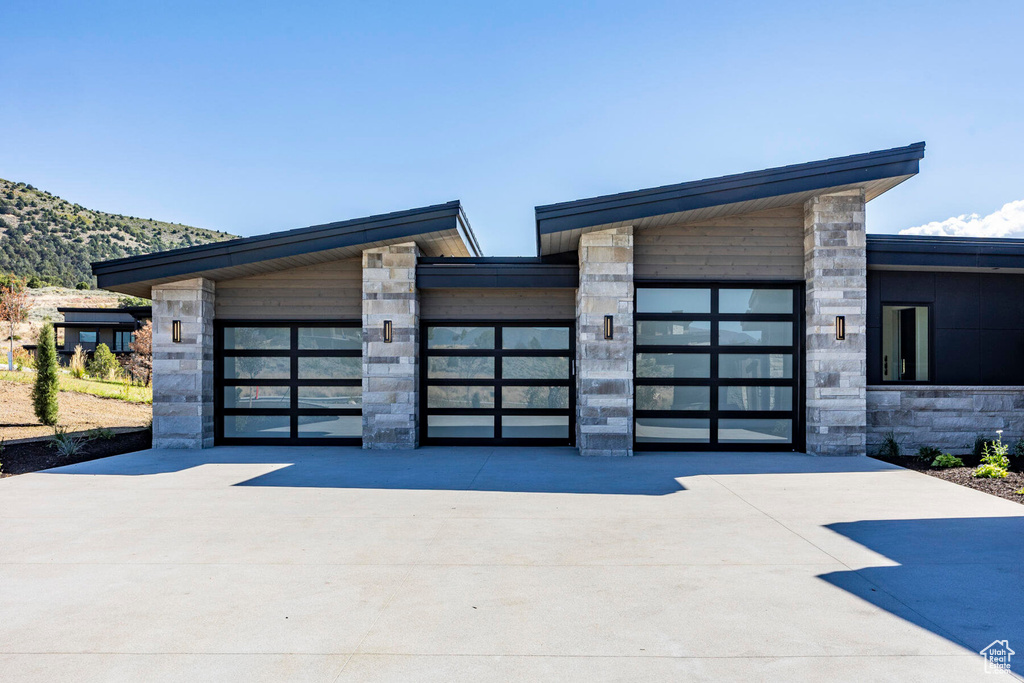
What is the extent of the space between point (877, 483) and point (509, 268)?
6.65m

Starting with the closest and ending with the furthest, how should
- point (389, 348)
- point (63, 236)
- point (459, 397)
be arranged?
point (389, 348), point (459, 397), point (63, 236)

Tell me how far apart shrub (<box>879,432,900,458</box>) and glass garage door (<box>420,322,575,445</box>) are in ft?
17.6

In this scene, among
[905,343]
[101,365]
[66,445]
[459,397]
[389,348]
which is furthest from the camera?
[101,365]

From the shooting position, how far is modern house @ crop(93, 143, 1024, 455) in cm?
1062

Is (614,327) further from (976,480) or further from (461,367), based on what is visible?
(976,480)

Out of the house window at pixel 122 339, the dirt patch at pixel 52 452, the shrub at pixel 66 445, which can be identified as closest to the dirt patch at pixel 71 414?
the dirt patch at pixel 52 452

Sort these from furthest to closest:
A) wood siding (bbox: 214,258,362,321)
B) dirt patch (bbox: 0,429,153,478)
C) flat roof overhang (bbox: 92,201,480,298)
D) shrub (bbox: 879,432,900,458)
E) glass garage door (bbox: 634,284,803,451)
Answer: wood siding (bbox: 214,258,362,321) → glass garage door (bbox: 634,284,803,451) → flat roof overhang (bbox: 92,201,480,298) → shrub (bbox: 879,432,900,458) → dirt patch (bbox: 0,429,153,478)

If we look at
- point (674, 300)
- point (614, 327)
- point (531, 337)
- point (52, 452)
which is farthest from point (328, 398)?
point (674, 300)

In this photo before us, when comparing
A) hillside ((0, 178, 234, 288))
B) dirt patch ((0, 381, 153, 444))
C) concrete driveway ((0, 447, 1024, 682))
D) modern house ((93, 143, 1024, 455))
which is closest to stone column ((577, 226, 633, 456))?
modern house ((93, 143, 1024, 455))

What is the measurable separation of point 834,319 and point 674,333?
2631 mm

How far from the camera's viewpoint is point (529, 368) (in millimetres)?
12023

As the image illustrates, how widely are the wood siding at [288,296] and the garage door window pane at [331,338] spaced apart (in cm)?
30

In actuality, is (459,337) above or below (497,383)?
above

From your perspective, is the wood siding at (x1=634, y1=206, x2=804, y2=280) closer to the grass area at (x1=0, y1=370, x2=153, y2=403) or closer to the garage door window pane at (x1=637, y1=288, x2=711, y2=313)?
the garage door window pane at (x1=637, y1=288, x2=711, y2=313)
